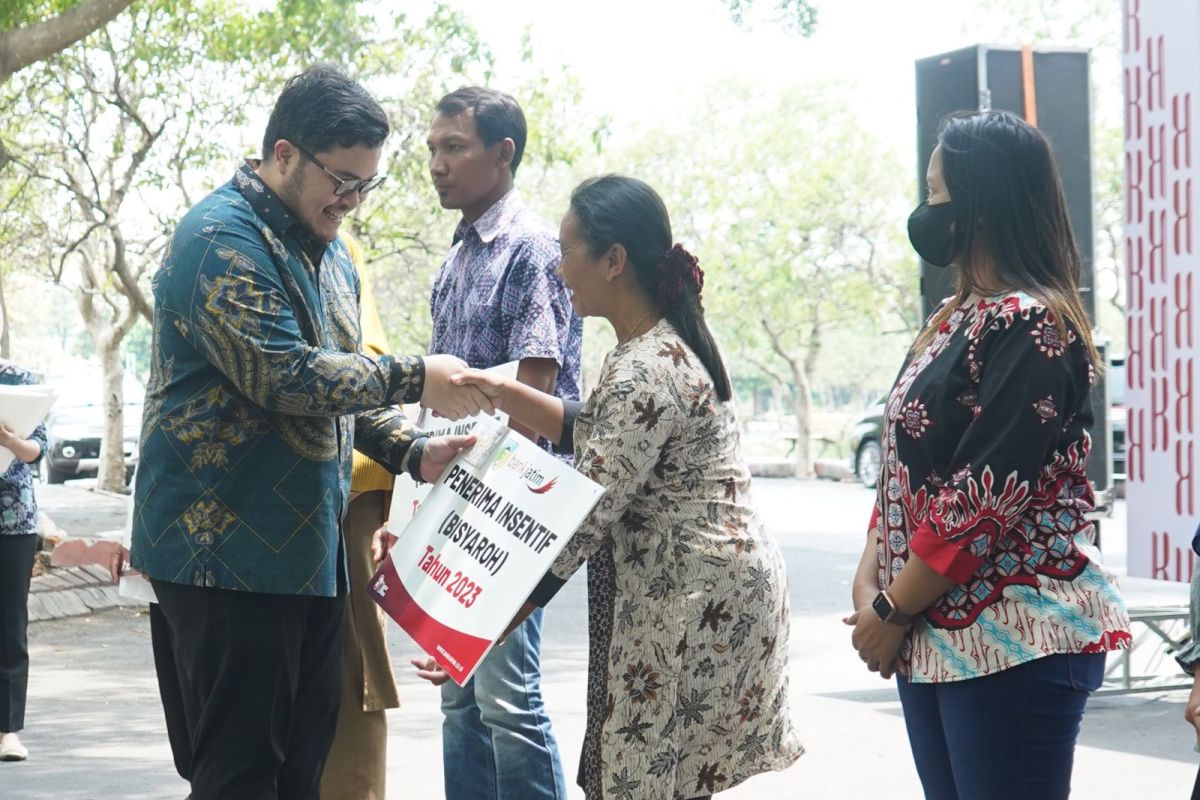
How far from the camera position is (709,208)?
130 ft

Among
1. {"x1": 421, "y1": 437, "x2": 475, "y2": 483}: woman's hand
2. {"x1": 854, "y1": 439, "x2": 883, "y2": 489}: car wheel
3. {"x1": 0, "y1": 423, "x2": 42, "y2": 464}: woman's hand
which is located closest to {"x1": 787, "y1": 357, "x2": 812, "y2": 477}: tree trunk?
{"x1": 854, "y1": 439, "x2": 883, "y2": 489}: car wheel

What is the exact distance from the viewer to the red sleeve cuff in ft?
8.86

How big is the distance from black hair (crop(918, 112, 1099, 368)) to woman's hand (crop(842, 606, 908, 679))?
61cm

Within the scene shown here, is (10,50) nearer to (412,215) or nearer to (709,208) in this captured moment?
(412,215)

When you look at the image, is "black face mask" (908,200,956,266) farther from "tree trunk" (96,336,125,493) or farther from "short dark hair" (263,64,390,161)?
"tree trunk" (96,336,125,493)

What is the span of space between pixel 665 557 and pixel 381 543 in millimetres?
1206

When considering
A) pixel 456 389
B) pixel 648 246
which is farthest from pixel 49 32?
pixel 648 246

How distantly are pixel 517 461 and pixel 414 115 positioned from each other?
15672 millimetres

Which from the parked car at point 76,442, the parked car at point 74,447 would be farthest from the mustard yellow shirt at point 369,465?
the parked car at point 74,447

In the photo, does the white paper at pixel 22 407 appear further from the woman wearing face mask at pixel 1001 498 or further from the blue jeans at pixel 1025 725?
the blue jeans at pixel 1025 725

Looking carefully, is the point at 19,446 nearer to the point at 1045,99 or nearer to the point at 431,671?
the point at 431,671

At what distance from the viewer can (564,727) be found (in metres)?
6.88

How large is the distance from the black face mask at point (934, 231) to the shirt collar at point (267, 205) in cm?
129

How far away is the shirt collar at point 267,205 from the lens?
→ 129 inches
